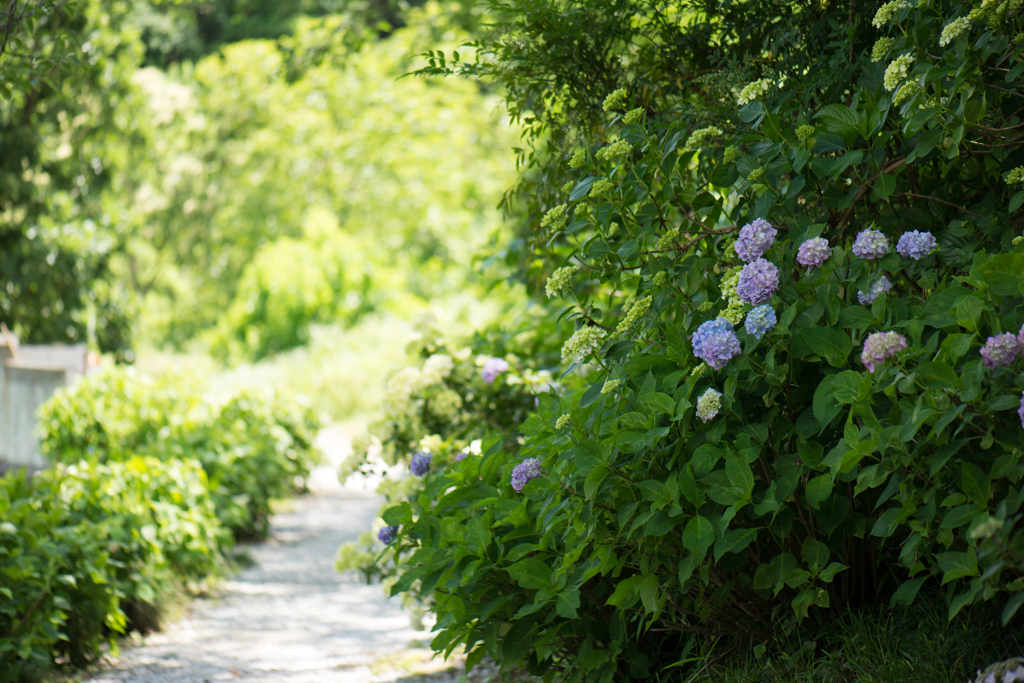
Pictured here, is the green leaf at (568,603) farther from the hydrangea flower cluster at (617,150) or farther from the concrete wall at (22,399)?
the concrete wall at (22,399)

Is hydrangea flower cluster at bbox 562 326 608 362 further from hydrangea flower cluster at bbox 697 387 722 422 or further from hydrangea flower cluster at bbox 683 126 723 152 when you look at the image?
hydrangea flower cluster at bbox 683 126 723 152

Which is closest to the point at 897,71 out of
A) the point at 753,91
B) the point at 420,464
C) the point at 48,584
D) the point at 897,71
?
the point at 897,71

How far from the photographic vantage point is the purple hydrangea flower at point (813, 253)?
1890 millimetres

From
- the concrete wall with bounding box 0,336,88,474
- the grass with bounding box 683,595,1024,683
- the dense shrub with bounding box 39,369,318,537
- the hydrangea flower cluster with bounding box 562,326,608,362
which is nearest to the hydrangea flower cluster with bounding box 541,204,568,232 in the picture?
the hydrangea flower cluster with bounding box 562,326,608,362

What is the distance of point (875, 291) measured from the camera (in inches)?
73.4

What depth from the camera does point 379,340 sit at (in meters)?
13.3

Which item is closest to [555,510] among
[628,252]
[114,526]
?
[628,252]

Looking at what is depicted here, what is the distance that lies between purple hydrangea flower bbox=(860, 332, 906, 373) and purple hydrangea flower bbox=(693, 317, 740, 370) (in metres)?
0.27

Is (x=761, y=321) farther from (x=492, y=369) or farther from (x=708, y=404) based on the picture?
(x=492, y=369)

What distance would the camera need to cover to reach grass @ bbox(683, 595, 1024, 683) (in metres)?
1.97

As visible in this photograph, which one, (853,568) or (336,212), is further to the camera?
(336,212)

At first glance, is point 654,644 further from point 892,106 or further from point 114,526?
point 114,526

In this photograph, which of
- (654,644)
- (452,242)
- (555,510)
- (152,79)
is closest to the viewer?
(555,510)

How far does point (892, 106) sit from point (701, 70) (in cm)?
82
